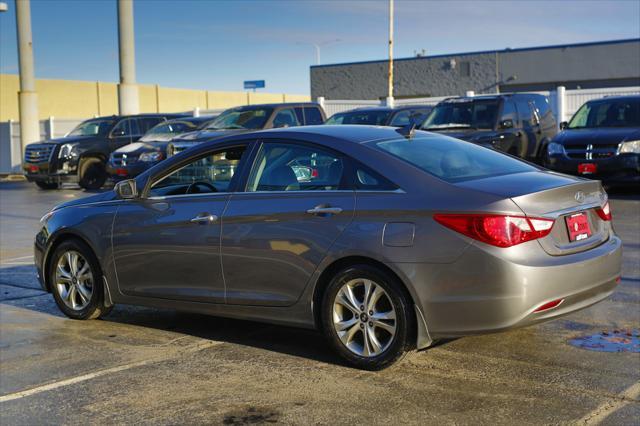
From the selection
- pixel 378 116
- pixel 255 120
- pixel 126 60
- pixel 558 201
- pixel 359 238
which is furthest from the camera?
pixel 126 60

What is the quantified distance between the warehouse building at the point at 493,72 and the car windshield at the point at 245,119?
34.8 metres

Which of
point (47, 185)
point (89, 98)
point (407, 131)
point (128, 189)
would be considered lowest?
point (47, 185)

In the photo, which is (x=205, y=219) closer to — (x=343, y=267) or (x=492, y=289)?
(x=343, y=267)

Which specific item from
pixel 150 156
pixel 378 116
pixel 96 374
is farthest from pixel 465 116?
pixel 96 374

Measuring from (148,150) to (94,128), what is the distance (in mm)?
4320

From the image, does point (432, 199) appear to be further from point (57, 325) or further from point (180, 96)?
point (180, 96)

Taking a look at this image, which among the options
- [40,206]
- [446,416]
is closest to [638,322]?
[446,416]

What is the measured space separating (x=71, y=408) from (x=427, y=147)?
2987mm

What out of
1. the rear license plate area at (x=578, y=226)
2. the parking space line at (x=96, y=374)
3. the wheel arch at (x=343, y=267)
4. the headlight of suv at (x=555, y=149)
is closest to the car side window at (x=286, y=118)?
the headlight of suv at (x=555, y=149)

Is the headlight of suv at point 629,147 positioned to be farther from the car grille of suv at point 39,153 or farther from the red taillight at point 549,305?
the car grille of suv at point 39,153

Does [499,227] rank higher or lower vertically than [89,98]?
lower

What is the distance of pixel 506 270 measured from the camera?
517 cm

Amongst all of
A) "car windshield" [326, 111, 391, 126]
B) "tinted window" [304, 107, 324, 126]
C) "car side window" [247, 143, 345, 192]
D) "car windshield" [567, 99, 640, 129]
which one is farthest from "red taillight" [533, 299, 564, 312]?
"car windshield" [326, 111, 391, 126]

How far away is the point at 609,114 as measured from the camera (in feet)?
54.0
